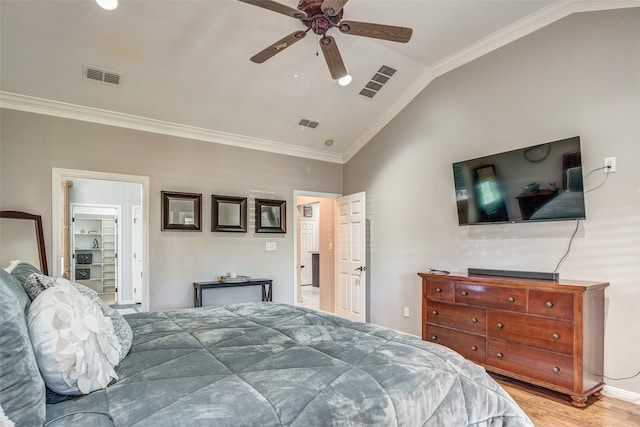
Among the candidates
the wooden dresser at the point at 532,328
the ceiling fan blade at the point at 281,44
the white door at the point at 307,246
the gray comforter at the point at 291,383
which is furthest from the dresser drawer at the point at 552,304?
the white door at the point at 307,246

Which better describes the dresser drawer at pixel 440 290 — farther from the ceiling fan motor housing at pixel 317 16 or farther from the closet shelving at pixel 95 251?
the closet shelving at pixel 95 251

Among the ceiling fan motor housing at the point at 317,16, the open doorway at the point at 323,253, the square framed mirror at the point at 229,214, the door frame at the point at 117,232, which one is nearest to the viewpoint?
the ceiling fan motor housing at the point at 317,16

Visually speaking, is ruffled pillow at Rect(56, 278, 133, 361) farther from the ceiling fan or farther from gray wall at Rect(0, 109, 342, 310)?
gray wall at Rect(0, 109, 342, 310)

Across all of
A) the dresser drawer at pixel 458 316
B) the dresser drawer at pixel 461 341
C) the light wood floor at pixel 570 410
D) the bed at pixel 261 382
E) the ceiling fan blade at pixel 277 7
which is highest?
the ceiling fan blade at pixel 277 7

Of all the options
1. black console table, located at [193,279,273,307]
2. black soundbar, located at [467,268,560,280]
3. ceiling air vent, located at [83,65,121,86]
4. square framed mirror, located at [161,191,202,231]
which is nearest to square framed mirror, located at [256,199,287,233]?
black console table, located at [193,279,273,307]

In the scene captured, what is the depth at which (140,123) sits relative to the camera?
422cm

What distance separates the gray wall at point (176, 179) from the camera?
362 centimetres

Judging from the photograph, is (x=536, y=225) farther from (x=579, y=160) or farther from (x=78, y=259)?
(x=78, y=259)

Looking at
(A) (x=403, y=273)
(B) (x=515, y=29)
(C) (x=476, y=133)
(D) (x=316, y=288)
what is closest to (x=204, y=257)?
(A) (x=403, y=273)

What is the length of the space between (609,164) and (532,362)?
177 centimetres

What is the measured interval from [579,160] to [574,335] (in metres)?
1.43

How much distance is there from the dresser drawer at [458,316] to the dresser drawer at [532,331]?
9 cm

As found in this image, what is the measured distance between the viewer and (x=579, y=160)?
116 inches

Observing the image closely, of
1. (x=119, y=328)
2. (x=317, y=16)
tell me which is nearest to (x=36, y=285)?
(x=119, y=328)
